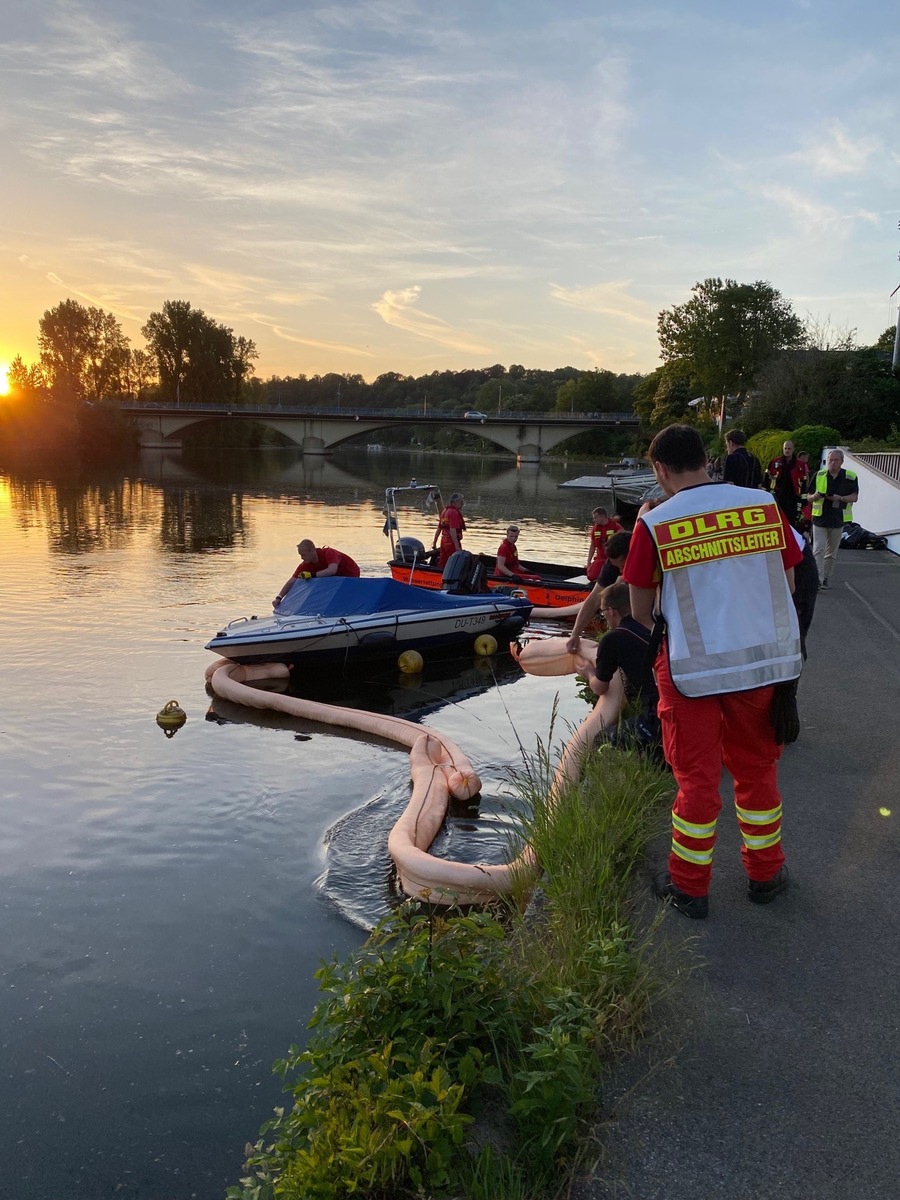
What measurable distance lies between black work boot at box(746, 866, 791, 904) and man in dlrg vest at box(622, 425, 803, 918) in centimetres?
30

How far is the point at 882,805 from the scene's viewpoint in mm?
5316

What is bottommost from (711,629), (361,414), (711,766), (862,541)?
(862,541)

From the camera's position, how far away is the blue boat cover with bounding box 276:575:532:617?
12961 mm

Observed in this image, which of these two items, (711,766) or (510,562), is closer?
(711,766)

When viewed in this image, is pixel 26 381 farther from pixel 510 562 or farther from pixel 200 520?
pixel 510 562

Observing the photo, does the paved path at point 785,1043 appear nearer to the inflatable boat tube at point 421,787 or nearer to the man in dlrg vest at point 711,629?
the man in dlrg vest at point 711,629

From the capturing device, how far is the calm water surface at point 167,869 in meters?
4.32

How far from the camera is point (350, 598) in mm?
13055

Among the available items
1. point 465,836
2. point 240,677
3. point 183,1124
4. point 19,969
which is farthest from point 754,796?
point 240,677

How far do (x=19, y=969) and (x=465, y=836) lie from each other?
327 cm

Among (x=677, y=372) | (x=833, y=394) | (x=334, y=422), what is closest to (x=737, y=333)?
(x=677, y=372)

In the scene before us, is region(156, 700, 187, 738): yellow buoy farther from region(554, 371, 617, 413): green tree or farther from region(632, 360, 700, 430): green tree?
region(554, 371, 617, 413): green tree

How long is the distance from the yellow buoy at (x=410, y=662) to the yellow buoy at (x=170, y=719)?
143 inches

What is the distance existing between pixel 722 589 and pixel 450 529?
46.2 feet
